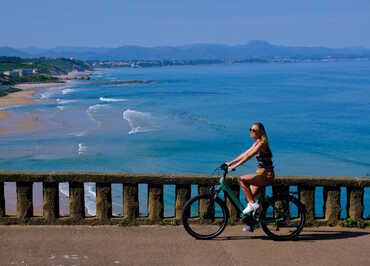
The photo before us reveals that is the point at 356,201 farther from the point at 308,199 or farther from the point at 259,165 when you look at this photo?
the point at 259,165

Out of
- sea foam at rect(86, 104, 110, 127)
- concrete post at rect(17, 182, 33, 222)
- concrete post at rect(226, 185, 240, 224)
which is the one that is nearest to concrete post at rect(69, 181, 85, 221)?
concrete post at rect(17, 182, 33, 222)

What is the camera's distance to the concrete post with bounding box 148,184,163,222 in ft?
26.1

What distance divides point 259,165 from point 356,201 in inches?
68.4

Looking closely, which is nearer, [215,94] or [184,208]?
[184,208]

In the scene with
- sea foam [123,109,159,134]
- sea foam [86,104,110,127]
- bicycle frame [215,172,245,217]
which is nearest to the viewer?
bicycle frame [215,172,245,217]

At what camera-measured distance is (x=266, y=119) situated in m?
54.5

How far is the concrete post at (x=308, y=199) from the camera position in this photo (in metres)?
7.96

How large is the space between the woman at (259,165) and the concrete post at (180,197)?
958 millimetres

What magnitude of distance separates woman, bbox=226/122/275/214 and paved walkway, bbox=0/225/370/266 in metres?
0.59

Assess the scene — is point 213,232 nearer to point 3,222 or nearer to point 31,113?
point 3,222

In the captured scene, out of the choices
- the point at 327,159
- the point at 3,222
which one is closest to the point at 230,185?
the point at 3,222

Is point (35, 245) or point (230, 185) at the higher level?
point (230, 185)

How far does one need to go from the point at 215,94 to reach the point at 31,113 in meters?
35.6

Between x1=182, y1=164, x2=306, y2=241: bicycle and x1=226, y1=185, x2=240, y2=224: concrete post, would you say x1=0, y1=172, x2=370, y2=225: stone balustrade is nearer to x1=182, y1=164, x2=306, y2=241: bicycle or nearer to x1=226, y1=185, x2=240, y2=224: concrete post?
x1=226, y1=185, x2=240, y2=224: concrete post
